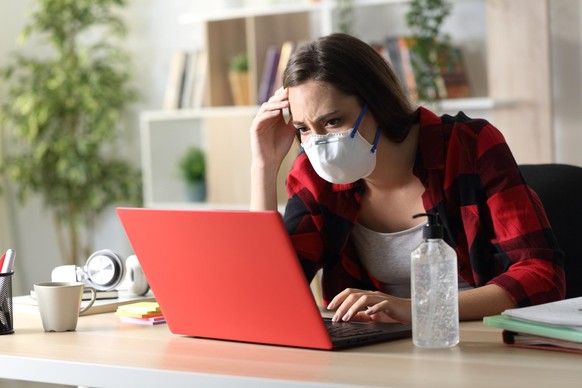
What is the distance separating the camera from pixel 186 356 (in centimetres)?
133

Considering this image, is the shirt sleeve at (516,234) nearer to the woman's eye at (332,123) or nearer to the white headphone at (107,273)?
the woman's eye at (332,123)

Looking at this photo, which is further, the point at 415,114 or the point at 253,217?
the point at 415,114

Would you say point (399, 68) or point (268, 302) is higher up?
point (399, 68)

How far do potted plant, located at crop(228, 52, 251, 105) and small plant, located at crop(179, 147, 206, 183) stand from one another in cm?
35

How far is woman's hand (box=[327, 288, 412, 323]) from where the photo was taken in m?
1.45

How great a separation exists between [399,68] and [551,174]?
170cm

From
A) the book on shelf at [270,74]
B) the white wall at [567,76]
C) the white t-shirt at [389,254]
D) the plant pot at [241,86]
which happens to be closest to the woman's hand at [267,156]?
the white t-shirt at [389,254]

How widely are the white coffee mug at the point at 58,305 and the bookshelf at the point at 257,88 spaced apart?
2.15 m

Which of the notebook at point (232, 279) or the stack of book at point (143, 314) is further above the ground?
the notebook at point (232, 279)

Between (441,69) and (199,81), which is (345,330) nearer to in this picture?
(441,69)

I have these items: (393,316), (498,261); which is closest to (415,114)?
(498,261)

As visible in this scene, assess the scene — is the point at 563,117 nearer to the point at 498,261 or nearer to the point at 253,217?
the point at 498,261

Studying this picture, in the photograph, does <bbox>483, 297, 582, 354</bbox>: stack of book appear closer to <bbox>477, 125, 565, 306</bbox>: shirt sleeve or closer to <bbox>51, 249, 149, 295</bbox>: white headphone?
<bbox>477, 125, 565, 306</bbox>: shirt sleeve

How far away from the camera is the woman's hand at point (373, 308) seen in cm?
145
